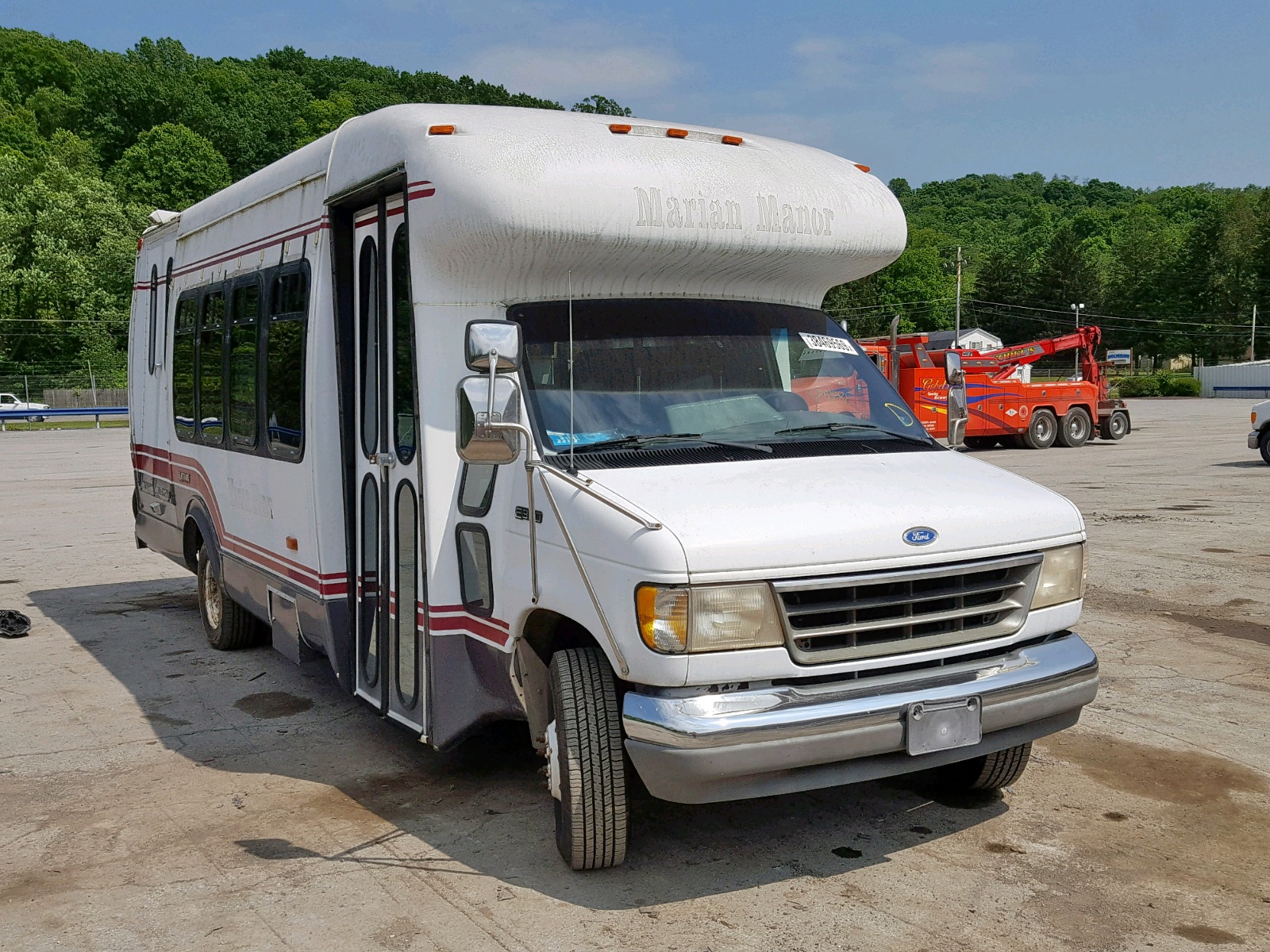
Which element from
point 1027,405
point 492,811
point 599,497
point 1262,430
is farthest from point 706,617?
point 1027,405

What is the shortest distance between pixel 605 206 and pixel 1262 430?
20.8m

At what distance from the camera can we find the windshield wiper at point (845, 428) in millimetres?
5211

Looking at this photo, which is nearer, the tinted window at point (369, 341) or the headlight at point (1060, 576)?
the headlight at point (1060, 576)

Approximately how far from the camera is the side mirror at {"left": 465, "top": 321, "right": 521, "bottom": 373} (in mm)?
4465

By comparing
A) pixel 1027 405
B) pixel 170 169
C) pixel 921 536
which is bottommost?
pixel 921 536

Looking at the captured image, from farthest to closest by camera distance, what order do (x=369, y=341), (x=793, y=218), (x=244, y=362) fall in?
(x=244, y=362)
(x=369, y=341)
(x=793, y=218)

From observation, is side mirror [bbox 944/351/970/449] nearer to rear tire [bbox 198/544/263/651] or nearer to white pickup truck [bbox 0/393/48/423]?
rear tire [bbox 198/544/263/651]

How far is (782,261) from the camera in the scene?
556 centimetres

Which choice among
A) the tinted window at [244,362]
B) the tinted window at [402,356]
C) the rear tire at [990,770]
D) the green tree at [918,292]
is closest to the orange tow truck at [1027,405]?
the tinted window at [244,362]

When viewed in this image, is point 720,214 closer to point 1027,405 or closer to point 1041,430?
A: point 1027,405

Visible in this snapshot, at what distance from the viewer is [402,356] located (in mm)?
5590

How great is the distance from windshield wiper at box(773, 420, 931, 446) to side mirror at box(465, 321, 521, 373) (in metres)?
1.25

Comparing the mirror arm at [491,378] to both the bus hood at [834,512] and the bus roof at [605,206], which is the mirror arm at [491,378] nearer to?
the bus hood at [834,512]

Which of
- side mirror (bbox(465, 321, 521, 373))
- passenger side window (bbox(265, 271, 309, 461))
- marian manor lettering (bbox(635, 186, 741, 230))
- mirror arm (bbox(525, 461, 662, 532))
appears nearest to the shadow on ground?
mirror arm (bbox(525, 461, 662, 532))
